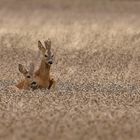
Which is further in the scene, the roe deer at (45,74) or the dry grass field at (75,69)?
the roe deer at (45,74)

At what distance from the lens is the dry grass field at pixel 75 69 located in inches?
483

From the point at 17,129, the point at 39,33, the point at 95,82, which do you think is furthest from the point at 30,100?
the point at 39,33

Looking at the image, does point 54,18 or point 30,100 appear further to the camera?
point 54,18

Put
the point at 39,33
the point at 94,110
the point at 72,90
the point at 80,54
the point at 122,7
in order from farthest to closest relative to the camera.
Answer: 1. the point at 122,7
2. the point at 39,33
3. the point at 80,54
4. the point at 72,90
5. the point at 94,110

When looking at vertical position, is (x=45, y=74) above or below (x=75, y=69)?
above

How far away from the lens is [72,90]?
18188 millimetres

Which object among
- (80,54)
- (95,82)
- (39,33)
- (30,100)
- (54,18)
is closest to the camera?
(30,100)

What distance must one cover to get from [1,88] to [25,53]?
10.6 metres

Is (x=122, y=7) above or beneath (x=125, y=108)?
above

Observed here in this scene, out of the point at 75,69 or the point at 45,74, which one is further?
the point at 75,69

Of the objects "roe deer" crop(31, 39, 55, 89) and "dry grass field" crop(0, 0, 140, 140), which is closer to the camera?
"dry grass field" crop(0, 0, 140, 140)

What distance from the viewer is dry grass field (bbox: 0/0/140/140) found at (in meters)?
12.3

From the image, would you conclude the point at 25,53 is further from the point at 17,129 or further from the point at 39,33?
the point at 17,129

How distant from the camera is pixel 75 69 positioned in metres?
25.1
